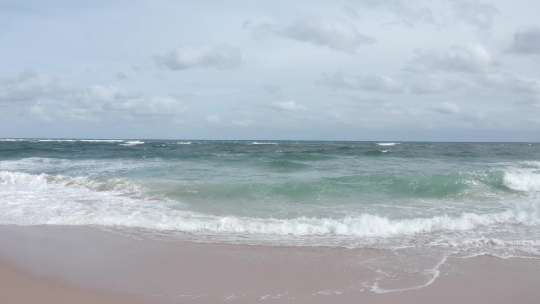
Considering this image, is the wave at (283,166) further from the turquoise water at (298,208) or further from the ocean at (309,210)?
the ocean at (309,210)

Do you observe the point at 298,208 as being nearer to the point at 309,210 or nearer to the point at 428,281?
Result: the point at 309,210

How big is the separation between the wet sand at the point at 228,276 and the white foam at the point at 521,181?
907cm

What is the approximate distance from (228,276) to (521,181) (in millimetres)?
12829

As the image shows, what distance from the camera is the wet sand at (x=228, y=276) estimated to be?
15.3 ft

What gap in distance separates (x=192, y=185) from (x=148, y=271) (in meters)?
8.00

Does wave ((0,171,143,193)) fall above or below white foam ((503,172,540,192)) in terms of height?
below

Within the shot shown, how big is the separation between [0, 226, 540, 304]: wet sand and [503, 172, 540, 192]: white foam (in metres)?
9.07

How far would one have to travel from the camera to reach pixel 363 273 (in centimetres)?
543

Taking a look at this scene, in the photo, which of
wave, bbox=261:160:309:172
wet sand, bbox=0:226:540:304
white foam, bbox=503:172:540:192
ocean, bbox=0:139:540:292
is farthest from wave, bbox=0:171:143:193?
white foam, bbox=503:172:540:192

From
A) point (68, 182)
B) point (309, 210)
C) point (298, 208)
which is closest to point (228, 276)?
point (309, 210)

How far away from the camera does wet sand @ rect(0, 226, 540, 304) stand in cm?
A: 465

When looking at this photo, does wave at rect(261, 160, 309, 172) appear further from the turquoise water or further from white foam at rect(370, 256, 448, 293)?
white foam at rect(370, 256, 448, 293)

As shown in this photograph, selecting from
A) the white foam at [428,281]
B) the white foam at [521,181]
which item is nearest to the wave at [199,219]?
the white foam at [428,281]

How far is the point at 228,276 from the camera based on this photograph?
17.4 ft
